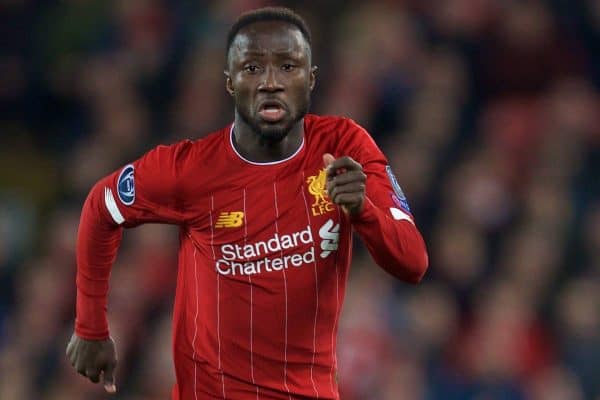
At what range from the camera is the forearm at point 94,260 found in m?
4.64

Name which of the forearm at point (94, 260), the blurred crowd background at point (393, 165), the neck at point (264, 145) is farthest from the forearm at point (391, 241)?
the blurred crowd background at point (393, 165)

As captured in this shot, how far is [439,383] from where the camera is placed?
733cm

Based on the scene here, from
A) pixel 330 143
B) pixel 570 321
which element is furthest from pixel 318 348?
pixel 570 321

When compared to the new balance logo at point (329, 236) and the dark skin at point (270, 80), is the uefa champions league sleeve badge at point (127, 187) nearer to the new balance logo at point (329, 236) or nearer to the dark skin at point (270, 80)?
the dark skin at point (270, 80)

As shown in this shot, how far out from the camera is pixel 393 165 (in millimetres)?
8242

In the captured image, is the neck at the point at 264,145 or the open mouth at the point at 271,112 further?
the neck at the point at 264,145

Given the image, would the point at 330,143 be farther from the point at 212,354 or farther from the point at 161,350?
the point at 161,350

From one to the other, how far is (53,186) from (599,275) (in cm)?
351

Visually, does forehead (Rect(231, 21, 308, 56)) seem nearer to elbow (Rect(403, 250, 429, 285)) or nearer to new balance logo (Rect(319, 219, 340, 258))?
new balance logo (Rect(319, 219, 340, 258))

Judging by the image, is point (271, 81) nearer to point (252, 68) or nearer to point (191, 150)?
point (252, 68)

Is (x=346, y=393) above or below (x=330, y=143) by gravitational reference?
below

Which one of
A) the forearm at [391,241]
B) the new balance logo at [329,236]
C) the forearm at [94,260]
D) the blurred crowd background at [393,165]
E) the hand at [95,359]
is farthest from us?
the blurred crowd background at [393,165]

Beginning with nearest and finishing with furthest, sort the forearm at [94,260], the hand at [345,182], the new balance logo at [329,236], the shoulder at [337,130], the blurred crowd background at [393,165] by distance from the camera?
the hand at [345,182] → the new balance logo at [329,236] → the shoulder at [337,130] → the forearm at [94,260] → the blurred crowd background at [393,165]

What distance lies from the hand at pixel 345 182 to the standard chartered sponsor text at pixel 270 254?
1.62 feet
